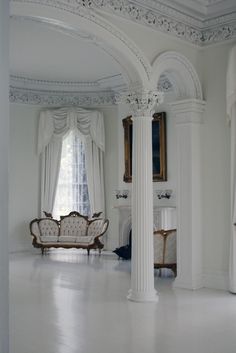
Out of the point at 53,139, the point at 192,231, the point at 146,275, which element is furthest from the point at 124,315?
the point at 53,139

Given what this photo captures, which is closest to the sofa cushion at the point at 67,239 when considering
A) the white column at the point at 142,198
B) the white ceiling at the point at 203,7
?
the white column at the point at 142,198

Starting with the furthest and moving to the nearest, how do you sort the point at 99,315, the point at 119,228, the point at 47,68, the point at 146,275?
the point at 119,228
the point at 47,68
the point at 146,275
the point at 99,315

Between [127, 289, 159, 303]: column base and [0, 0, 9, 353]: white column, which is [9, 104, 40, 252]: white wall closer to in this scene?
[127, 289, 159, 303]: column base

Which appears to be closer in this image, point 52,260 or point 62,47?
point 62,47

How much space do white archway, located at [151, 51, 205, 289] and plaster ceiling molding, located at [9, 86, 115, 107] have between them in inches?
184

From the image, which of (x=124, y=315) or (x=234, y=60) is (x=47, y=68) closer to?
(x=234, y=60)

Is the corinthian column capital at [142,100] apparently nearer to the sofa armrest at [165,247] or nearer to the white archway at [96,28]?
the white archway at [96,28]

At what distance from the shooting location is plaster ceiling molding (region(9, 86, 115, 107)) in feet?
36.9

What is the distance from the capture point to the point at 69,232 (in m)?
10.9

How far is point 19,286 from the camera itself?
6992mm

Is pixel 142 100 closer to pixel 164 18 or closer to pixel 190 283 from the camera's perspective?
pixel 164 18

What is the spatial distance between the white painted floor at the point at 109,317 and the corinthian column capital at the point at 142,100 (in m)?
2.62

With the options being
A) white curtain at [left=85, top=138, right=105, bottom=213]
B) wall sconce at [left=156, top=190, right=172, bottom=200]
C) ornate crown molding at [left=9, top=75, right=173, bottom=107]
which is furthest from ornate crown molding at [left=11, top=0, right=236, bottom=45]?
white curtain at [left=85, top=138, right=105, bottom=213]

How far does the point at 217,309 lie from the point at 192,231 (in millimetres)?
1520
